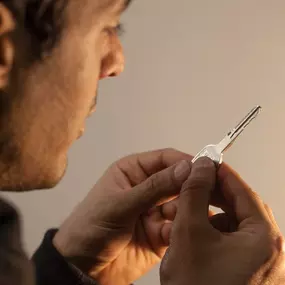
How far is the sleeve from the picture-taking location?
650 mm

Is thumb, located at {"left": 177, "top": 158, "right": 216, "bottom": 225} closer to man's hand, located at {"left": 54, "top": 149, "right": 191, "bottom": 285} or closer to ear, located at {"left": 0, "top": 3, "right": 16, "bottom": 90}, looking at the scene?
man's hand, located at {"left": 54, "top": 149, "right": 191, "bottom": 285}

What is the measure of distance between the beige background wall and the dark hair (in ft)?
1.28

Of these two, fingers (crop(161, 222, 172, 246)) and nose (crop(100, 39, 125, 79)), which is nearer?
nose (crop(100, 39, 125, 79))

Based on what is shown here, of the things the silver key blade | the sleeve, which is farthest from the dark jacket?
the silver key blade

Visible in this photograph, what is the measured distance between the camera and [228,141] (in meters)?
0.58

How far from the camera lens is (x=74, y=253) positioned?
2.29ft

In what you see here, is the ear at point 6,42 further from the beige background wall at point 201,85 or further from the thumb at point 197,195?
the beige background wall at point 201,85

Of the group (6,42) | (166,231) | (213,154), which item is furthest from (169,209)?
(6,42)

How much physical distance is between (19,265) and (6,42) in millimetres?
177

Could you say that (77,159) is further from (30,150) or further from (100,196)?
(30,150)

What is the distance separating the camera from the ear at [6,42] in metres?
0.41

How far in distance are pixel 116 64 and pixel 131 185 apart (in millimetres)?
228

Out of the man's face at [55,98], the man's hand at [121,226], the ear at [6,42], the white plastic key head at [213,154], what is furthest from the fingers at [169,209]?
the ear at [6,42]

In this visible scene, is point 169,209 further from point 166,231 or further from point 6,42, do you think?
point 6,42
